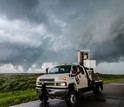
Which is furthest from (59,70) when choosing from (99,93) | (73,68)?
(99,93)

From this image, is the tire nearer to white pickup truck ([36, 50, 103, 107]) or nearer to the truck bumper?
white pickup truck ([36, 50, 103, 107])

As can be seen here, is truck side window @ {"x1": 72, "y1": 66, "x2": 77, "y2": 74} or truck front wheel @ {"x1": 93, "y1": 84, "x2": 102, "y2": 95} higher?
truck side window @ {"x1": 72, "y1": 66, "x2": 77, "y2": 74}

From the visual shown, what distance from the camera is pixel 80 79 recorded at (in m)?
12.6

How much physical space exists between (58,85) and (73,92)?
1.01 m

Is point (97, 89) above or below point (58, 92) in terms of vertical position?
below

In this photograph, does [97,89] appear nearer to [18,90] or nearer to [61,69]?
[61,69]

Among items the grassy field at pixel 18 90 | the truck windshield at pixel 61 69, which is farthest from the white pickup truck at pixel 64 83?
the grassy field at pixel 18 90

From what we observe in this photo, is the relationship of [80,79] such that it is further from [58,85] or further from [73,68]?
[58,85]

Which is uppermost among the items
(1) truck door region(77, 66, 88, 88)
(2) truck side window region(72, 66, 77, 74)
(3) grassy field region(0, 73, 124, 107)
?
(2) truck side window region(72, 66, 77, 74)

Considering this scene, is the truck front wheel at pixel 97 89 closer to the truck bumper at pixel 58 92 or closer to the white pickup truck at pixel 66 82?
the white pickup truck at pixel 66 82

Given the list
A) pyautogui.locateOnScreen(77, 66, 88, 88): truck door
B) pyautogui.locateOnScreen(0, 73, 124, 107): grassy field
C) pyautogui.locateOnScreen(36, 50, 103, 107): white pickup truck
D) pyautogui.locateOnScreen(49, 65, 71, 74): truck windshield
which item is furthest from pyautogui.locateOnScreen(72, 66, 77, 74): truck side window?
pyautogui.locateOnScreen(0, 73, 124, 107): grassy field

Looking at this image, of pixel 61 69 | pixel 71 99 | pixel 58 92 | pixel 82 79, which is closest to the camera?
pixel 58 92

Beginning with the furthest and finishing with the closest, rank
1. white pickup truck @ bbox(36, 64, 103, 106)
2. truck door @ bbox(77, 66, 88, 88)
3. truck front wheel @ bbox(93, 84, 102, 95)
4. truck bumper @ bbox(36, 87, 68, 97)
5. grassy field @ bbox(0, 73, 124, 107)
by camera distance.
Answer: truck front wheel @ bbox(93, 84, 102, 95) → truck door @ bbox(77, 66, 88, 88) → grassy field @ bbox(0, 73, 124, 107) → white pickup truck @ bbox(36, 64, 103, 106) → truck bumper @ bbox(36, 87, 68, 97)

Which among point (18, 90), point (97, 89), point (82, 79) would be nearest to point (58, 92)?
point (82, 79)
